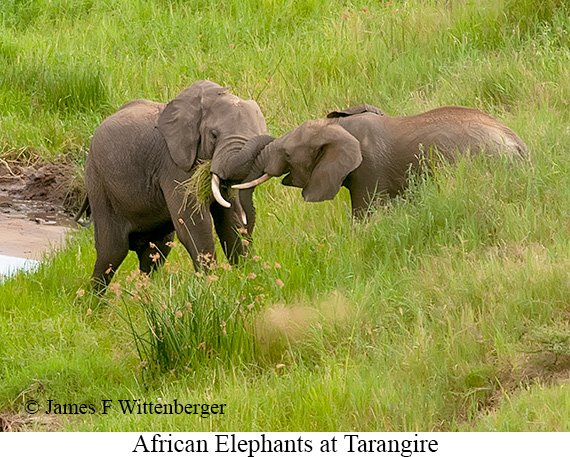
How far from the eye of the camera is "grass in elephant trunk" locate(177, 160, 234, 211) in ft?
22.3

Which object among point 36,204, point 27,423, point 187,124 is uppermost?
point 187,124

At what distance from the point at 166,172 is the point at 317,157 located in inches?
37.5

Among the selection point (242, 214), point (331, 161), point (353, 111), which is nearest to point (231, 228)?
point (242, 214)

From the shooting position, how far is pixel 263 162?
268 inches

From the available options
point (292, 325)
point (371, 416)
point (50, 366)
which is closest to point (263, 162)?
point (292, 325)

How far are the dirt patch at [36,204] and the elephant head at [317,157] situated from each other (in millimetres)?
2880

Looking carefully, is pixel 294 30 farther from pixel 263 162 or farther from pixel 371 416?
pixel 371 416

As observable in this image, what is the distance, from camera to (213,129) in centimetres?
682

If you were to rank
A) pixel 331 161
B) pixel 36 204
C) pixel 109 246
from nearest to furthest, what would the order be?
pixel 331 161
pixel 109 246
pixel 36 204

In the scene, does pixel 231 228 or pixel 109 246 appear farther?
pixel 109 246

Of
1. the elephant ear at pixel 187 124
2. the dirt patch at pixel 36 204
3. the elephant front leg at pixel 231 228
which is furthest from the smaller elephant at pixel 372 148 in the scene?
the dirt patch at pixel 36 204

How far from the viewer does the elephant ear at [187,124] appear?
6984 millimetres

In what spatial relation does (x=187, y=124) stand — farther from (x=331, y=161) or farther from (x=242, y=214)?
(x=331, y=161)

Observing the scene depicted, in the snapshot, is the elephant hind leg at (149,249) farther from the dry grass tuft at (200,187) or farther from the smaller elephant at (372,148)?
the smaller elephant at (372,148)
